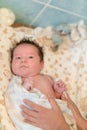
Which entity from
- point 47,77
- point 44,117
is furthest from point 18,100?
point 47,77

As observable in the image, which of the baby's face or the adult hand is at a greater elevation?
the baby's face

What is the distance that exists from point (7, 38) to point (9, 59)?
12cm

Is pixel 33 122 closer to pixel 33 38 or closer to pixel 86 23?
pixel 33 38

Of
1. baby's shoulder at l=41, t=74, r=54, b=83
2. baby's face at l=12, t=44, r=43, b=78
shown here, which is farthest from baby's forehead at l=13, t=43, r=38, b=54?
baby's shoulder at l=41, t=74, r=54, b=83

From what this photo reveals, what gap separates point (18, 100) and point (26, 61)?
208mm

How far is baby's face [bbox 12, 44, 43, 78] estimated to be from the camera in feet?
5.42

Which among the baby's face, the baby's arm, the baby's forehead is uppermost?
the baby's forehead

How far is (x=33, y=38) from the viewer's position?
184 centimetres

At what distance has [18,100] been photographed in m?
1.55

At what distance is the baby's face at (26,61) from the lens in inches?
65.1

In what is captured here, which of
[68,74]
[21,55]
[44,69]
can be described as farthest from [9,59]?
[68,74]

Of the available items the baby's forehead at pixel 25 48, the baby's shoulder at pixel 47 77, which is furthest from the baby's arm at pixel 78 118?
the baby's forehead at pixel 25 48

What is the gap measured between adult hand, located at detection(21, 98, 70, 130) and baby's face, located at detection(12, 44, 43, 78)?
173 millimetres

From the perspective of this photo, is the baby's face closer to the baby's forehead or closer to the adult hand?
the baby's forehead
